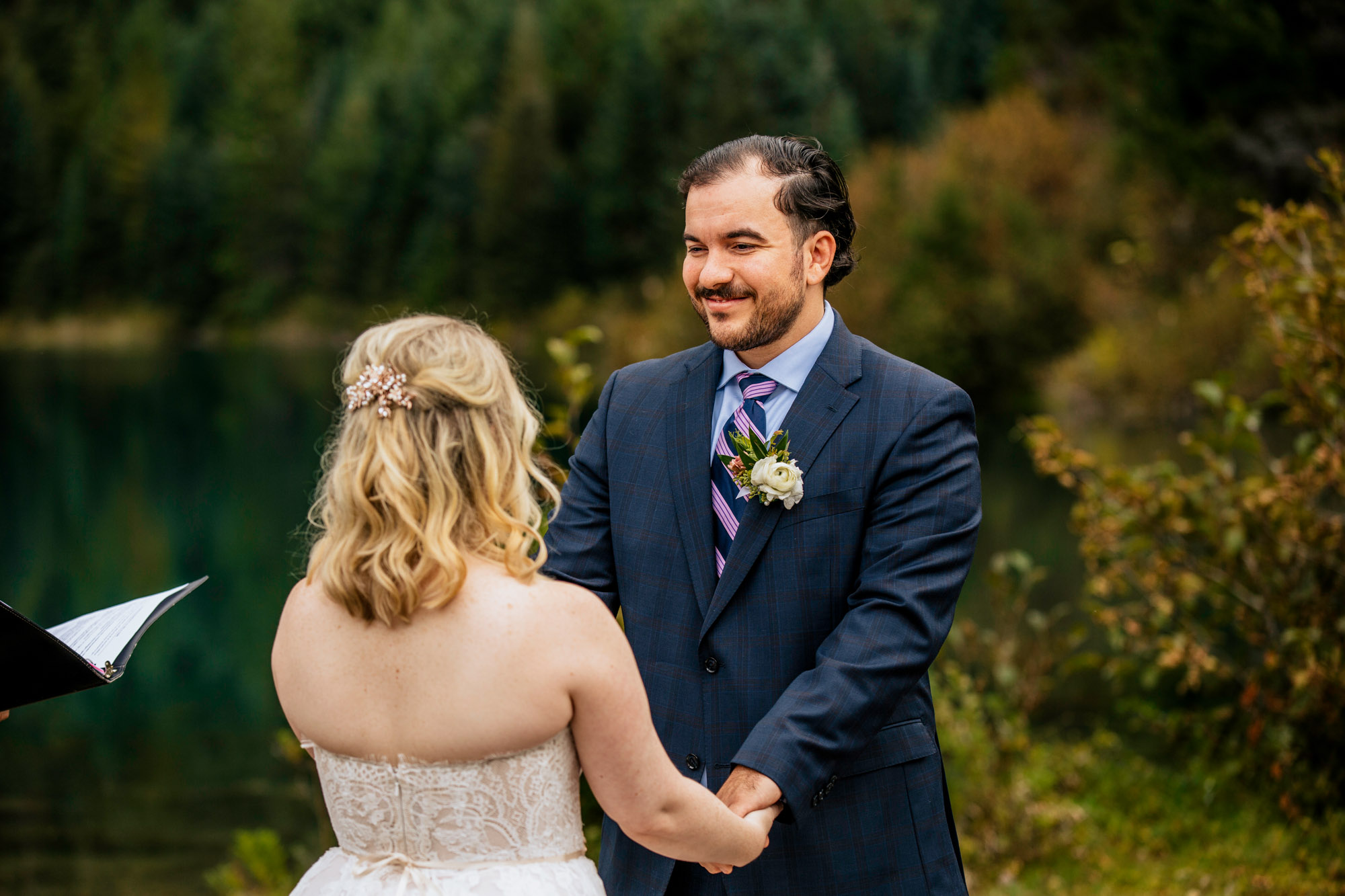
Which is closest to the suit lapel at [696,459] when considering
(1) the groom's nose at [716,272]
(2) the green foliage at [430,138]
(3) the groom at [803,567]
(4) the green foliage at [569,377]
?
(3) the groom at [803,567]

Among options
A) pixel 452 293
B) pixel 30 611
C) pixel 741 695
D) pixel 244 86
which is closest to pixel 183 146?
pixel 244 86

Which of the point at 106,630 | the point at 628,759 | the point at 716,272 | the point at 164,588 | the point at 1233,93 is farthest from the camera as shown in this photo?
the point at 1233,93

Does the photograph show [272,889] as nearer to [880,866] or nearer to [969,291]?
[880,866]

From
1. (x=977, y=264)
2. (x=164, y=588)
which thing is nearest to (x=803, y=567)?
(x=164, y=588)

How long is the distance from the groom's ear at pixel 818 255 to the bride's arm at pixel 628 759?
96 centimetres

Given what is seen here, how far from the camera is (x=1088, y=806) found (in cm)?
696

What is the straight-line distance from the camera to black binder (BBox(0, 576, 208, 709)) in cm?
205

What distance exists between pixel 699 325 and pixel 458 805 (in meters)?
25.4

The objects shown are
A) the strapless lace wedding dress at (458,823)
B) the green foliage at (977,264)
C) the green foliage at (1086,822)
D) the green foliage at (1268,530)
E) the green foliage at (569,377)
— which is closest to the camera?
the strapless lace wedding dress at (458,823)

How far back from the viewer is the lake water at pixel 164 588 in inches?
365

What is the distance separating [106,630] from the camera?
2.37 m

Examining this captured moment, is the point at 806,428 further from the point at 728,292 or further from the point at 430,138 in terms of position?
the point at 430,138

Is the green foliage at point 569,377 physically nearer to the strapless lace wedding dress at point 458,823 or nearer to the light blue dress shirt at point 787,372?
the light blue dress shirt at point 787,372

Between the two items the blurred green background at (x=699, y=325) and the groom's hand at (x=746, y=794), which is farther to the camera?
the blurred green background at (x=699, y=325)
